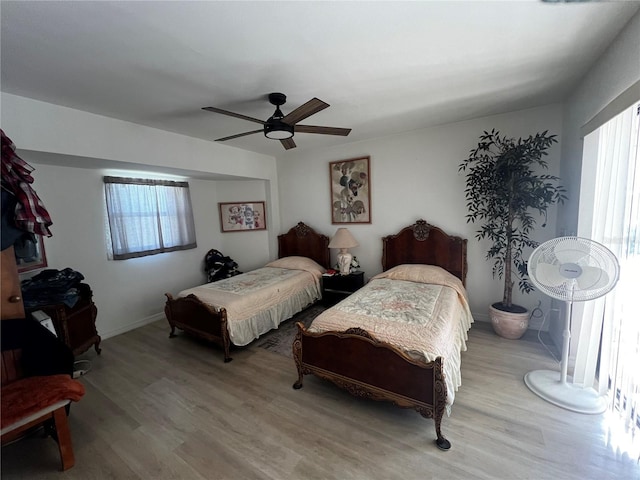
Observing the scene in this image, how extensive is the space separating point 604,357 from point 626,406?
1.29 ft

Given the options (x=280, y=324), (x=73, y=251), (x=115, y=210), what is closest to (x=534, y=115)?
(x=280, y=324)

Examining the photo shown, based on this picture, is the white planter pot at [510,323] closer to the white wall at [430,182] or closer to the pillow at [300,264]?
the white wall at [430,182]

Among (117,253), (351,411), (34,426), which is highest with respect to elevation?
(117,253)

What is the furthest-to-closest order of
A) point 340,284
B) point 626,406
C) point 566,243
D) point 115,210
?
point 340,284
point 115,210
point 566,243
point 626,406

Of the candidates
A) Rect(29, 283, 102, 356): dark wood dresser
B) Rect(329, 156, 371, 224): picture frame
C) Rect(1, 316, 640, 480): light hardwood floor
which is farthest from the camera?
Rect(329, 156, 371, 224): picture frame

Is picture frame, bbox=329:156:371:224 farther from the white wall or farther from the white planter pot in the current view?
the white planter pot

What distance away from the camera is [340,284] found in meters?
3.76

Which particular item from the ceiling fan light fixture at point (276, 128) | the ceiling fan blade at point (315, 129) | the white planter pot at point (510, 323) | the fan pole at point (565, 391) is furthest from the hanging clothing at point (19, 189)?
the white planter pot at point (510, 323)

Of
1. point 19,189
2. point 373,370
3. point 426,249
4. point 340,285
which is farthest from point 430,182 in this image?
point 19,189

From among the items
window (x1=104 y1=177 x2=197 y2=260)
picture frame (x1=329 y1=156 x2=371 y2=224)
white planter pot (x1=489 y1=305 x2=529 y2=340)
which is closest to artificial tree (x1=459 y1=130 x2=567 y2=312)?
white planter pot (x1=489 y1=305 x2=529 y2=340)

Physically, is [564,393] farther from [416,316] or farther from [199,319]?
[199,319]

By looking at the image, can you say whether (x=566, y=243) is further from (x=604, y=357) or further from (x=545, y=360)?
(x=545, y=360)

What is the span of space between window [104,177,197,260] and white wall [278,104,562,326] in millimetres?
2251

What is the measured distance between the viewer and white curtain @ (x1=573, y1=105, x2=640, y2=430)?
161 cm
